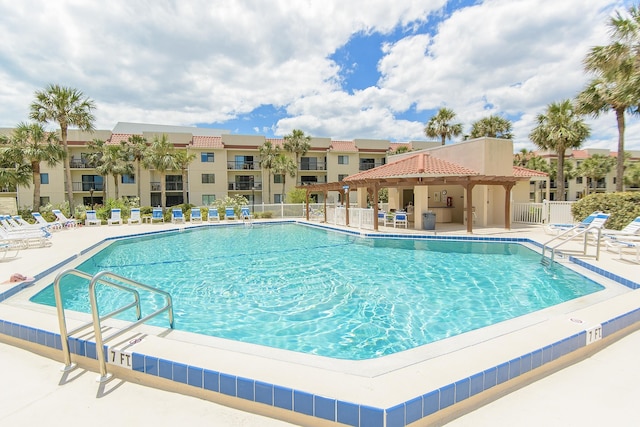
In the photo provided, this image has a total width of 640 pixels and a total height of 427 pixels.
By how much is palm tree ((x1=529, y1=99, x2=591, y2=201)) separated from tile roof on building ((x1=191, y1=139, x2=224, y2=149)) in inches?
1166

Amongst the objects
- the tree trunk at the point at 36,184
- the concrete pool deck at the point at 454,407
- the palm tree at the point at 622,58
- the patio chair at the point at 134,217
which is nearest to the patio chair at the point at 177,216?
the patio chair at the point at 134,217

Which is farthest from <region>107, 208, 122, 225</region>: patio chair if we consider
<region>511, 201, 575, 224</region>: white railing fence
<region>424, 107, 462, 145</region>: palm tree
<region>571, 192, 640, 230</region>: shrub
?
<region>424, 107, 462, 145</region>: palm tree

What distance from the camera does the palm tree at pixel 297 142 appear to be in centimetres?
3488

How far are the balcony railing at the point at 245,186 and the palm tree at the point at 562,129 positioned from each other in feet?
90.0

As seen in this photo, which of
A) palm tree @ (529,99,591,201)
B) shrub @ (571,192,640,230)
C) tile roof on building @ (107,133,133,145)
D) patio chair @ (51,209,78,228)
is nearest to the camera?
shrub @ (571,192,640,230)

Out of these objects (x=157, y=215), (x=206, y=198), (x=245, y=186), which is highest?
(x=245, y=186)

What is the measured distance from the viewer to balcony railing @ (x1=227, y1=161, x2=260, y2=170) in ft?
118

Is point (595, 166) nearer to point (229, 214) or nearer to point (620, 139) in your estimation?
point (620, 139)

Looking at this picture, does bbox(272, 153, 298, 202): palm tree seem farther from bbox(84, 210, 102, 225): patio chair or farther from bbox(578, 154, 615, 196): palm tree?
bbox(578, 154, 615, 196): palm tree

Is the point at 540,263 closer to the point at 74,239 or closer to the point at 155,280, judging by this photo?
the point at 155,280

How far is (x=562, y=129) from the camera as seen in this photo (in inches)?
→ 869

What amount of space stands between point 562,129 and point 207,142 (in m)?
32.0

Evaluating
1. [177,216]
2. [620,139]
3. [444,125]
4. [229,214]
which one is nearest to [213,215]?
[229,214]

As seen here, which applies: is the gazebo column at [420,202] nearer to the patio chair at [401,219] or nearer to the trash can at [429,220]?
the trash can at [429,220]
